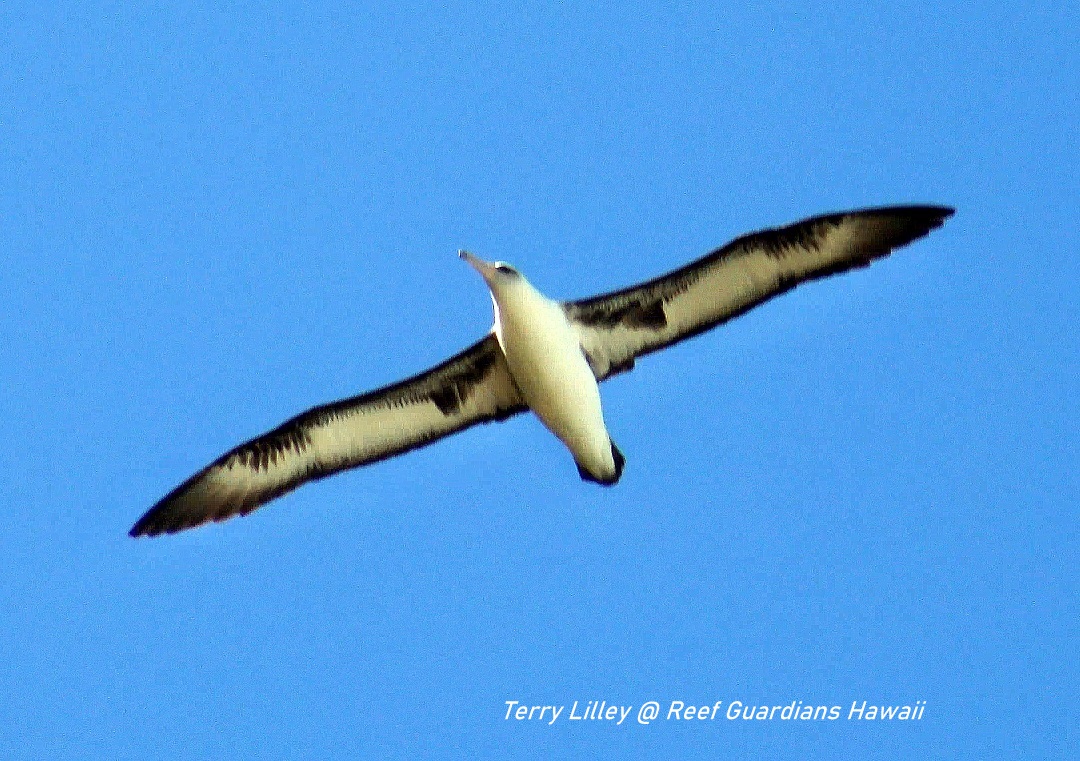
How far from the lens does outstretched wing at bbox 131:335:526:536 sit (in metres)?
18.6

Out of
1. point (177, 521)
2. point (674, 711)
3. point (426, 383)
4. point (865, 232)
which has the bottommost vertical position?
point (674, 711)

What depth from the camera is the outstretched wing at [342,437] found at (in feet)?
61.1

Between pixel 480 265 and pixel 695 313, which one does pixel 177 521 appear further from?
pixel 695 313

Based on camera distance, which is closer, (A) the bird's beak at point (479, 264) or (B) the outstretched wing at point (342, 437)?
(A) the bird's beak at point (479, 264)

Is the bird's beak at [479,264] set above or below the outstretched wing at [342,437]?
above

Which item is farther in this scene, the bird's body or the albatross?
the albatross

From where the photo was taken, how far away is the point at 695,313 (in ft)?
60.7

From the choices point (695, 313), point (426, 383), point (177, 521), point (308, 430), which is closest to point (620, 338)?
point (695, 313)

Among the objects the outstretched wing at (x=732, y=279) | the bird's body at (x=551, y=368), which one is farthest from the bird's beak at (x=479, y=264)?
the outstretched wing at (x=732, y=279)

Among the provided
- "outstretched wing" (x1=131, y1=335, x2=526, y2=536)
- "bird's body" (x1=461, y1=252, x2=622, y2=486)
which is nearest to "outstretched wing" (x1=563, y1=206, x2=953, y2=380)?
"bird's body" (x1=461, y1=252, x2=622, y2=486)

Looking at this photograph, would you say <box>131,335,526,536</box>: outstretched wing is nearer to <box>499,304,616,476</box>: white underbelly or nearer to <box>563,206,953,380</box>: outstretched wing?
<box>499,304,616,476</box>: white underbelly

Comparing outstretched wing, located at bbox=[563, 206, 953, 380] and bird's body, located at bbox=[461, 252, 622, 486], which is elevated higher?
outstretched wing, located at bbox=[563, 206, 953, 380]

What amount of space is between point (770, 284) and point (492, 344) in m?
2.65

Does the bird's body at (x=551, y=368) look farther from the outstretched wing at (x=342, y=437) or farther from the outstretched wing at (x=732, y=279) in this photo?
the outstretched wing at (x=342, y=437)
